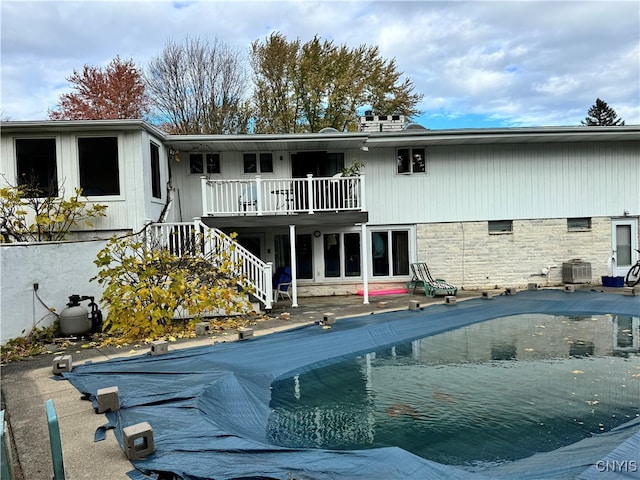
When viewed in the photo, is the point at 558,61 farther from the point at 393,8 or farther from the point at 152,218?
the point at 152,218

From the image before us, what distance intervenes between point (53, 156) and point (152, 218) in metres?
2.65

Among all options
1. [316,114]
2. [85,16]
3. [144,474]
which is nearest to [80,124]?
[85,16]

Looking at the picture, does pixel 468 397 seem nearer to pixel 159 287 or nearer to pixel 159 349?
pixel 159 349

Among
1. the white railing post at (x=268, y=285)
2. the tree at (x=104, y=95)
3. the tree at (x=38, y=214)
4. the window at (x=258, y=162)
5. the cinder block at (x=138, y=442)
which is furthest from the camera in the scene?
the tree at (x=104, y=95)

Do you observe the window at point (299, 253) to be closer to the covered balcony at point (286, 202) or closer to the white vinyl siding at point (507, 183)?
the covered balcony at point (286, 202)

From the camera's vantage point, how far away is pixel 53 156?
9.87 metres

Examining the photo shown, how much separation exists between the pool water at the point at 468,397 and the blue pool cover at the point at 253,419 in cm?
32

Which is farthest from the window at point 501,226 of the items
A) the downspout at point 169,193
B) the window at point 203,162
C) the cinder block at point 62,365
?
the cinder block at point 62,365

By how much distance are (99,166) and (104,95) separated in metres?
14.7

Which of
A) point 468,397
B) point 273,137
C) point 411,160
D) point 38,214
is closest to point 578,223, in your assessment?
point 411,160

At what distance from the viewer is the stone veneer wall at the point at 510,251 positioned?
13.6 metres

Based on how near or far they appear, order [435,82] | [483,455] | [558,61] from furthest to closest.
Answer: [435,82], [558,61], [483,455]

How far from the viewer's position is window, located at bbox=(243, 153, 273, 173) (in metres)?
13.2

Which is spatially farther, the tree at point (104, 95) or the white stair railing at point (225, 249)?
the tree at point (104, 95)
